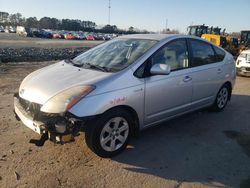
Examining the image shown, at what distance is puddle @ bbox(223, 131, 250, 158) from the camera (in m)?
4.72

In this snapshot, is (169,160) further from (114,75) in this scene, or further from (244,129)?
(244,129)

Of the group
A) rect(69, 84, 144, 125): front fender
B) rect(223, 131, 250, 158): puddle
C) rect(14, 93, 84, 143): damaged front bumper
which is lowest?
rect(223, 131, 250, 158): puddle

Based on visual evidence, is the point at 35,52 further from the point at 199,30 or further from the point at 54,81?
the point at 54,81

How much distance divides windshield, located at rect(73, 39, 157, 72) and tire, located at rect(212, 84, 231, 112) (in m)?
2.28

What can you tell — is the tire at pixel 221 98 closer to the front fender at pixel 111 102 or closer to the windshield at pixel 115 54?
the windshield at pixel 115 54

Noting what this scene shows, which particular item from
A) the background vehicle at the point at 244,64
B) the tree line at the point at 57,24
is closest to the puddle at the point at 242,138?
the background vehicle at the point at 244,64

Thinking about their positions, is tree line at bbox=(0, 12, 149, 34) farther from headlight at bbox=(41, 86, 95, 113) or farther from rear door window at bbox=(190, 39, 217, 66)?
headlight at bbox=(41, 86, 95, 113)

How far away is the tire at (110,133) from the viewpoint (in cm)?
388

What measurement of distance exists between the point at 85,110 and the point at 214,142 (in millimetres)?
2331

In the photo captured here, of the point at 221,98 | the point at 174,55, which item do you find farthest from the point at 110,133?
the point at 221,98

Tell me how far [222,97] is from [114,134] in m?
3.29

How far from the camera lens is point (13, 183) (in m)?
3.49

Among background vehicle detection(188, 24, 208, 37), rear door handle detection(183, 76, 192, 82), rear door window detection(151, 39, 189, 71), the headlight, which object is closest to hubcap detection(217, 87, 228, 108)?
rear door handle detection(183, 76, 192, 82)

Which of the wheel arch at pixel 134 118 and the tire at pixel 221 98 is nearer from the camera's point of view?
the wheel arch at pixel 134 118
